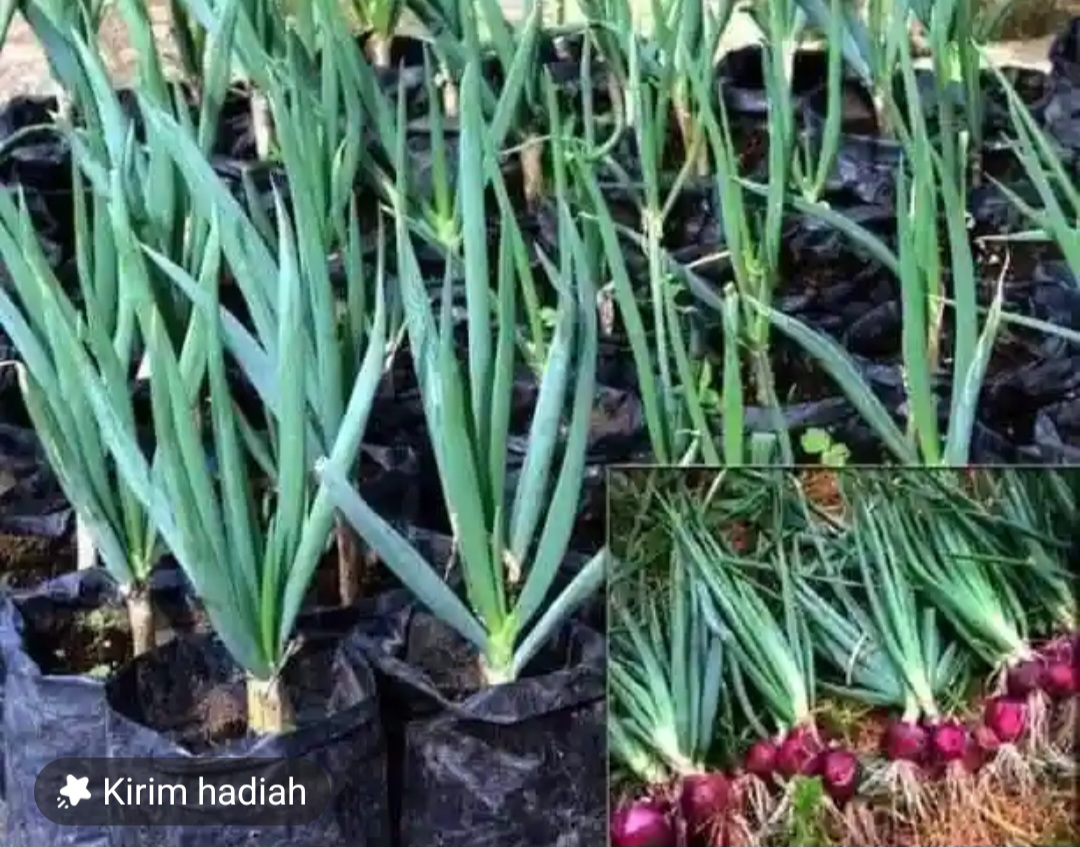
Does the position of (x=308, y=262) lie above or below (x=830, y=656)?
above

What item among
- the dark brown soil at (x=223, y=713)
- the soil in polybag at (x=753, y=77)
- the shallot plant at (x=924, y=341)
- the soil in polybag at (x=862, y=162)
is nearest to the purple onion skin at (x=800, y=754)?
the shallot plant at (x=924, y=341)

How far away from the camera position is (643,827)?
3.48 ft

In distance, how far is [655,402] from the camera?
3.98 feet

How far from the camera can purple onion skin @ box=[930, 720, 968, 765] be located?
1074mm

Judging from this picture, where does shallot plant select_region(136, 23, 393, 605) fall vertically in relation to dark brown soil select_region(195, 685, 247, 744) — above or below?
above

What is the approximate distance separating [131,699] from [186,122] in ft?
1.39

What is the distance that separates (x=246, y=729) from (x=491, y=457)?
23 centimetres

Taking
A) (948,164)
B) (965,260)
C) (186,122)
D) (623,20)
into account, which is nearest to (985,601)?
(965,260)

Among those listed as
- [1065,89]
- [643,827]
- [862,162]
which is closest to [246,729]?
[643,827]

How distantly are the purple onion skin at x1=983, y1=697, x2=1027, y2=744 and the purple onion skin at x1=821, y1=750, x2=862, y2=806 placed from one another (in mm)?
79

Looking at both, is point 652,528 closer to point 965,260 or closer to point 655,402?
point 655,402

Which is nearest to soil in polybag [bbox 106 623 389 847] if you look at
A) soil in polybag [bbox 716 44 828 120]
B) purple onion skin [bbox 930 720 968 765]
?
purple onion skin [bbox 930 720 968 765]

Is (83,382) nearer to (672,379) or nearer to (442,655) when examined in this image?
(442,655)

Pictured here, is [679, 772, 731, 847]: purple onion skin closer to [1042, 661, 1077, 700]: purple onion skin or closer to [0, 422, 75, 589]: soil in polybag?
[1042, 661, 1077, 700]: purple onion skin
